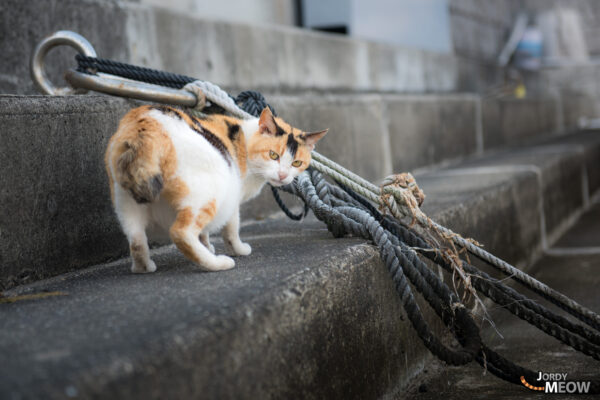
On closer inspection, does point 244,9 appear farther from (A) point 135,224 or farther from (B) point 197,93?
(A) point 135,224

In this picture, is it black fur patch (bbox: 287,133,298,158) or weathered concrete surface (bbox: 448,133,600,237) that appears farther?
weathered concrete surface (bbox: 448,133,600,237)

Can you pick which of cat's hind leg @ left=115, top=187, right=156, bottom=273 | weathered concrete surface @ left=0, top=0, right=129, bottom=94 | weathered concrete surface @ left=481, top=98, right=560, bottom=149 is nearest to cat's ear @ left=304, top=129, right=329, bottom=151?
cat's hind leg @ left=115, top=187, right=156, bottom=273

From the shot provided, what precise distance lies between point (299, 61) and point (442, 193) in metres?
1.83

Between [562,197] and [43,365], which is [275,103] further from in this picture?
[562,197]

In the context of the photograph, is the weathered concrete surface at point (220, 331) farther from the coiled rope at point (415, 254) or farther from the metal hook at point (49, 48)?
the metal hook at point (49, 48)

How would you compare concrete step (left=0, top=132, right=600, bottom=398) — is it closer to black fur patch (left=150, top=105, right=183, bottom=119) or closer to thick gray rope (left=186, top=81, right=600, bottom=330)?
thick gray rope (left=186, top=81, right=600, bottom=330)

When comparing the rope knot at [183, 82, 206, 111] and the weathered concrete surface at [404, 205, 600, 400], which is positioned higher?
the rope knot at [183, 82, 206, 111]

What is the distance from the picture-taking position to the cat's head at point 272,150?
202 centimetres

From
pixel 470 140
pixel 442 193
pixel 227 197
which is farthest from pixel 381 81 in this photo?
pixel 227 197

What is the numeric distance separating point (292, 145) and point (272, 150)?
0.27 ft

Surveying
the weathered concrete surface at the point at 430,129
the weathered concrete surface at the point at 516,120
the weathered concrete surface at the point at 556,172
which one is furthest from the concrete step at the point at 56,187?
the weathered concrete surface at the point at 516,120

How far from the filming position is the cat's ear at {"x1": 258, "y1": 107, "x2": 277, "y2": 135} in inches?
78.8

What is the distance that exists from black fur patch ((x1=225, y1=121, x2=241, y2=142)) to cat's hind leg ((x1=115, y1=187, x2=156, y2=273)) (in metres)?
0.34

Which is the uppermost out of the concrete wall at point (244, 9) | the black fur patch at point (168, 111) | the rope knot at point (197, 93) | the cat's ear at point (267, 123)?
the concrete wall at point (244, 9)
